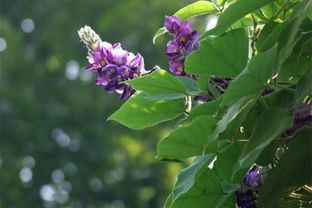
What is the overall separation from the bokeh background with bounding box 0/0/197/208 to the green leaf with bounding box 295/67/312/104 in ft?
55.9

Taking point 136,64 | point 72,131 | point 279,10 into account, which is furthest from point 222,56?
point 72,131

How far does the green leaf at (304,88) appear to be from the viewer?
1.10 m

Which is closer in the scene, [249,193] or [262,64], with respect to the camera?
[262,64]

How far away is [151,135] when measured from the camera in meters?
19.4

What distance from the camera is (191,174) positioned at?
1.23m

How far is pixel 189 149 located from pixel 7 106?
18.7 metres

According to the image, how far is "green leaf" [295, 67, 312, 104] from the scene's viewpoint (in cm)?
110

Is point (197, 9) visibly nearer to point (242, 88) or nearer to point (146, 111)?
point (146, 111)

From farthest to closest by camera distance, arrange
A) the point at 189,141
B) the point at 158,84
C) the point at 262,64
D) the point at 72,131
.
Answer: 1. the point at 72,131
2. the point at 158,84
3. the point at 189,141
4. the point at 262,64

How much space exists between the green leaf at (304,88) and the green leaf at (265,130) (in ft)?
0.08

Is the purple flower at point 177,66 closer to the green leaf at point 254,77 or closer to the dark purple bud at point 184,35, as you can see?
the dark purple bud at point 184,35

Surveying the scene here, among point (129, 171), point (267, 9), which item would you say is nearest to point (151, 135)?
point (129, 171)

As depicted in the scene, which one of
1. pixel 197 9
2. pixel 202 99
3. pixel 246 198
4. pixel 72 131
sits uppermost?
pixel 197 9

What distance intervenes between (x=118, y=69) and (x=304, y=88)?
411mm
